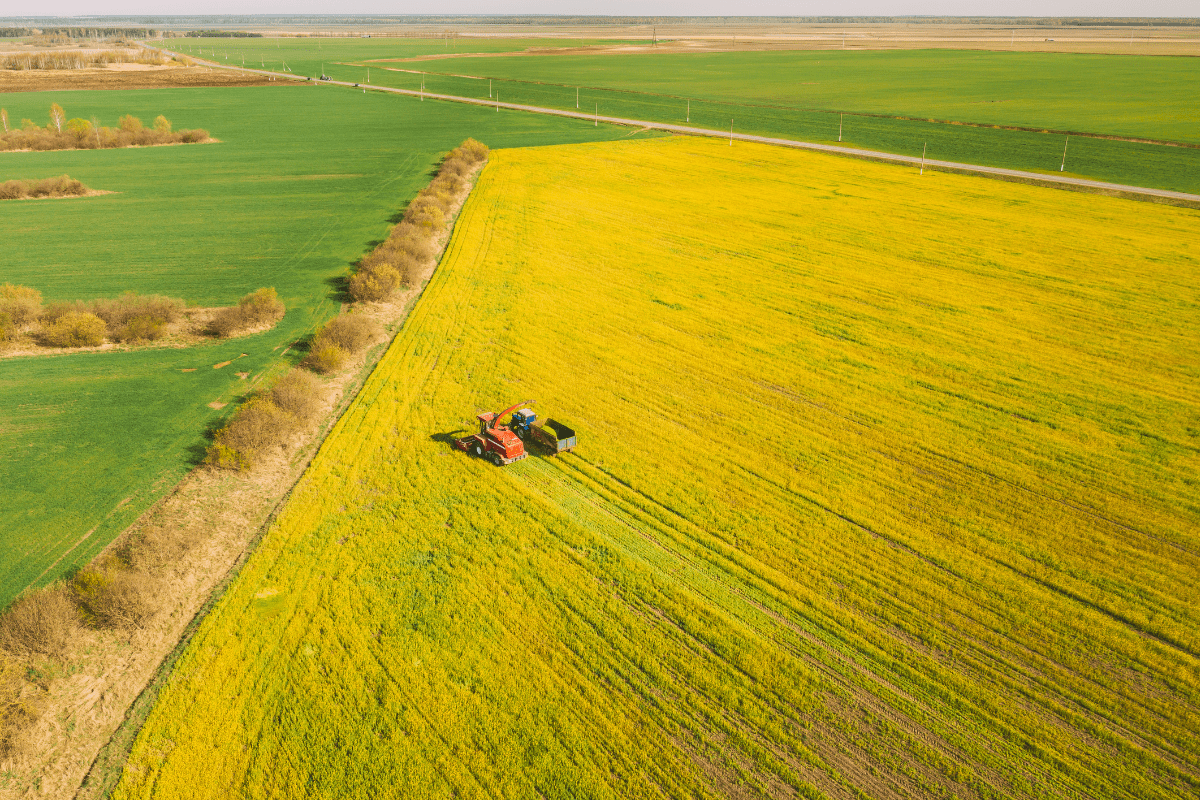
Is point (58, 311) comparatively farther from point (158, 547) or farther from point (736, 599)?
point (736, 599)

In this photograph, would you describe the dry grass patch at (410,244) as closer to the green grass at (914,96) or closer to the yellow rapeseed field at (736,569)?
the yellow rapeseed field at (736,569)

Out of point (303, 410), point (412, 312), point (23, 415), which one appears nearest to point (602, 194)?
point (412, 312)

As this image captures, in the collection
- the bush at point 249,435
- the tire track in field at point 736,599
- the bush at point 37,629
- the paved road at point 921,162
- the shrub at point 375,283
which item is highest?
the paved road at point 921,162

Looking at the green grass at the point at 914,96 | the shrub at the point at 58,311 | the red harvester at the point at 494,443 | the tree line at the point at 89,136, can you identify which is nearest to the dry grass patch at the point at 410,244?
the shrub at the point at 58,311

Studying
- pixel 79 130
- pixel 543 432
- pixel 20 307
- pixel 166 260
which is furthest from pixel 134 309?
pixel 79 130

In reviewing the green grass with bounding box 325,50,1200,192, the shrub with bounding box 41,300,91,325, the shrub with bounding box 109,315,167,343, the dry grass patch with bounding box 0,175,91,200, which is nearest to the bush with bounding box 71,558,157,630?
the shrub with bounding box 109,315,167,343

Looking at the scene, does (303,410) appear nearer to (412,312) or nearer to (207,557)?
(207,557)

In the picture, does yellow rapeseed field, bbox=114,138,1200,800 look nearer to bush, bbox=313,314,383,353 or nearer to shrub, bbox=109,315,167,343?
bush, bbox=313,314,383,353
